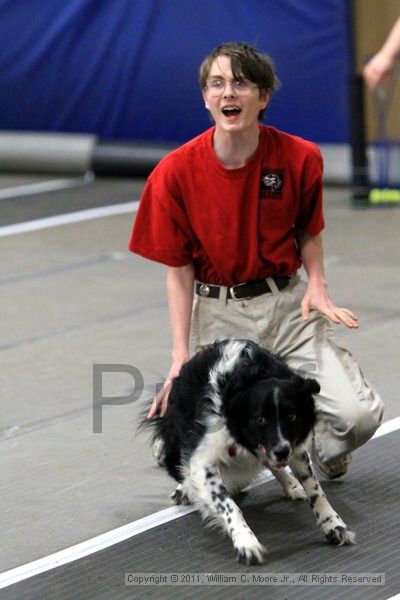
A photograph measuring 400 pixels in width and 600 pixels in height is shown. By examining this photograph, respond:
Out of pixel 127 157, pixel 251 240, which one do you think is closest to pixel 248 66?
pixel 251 240

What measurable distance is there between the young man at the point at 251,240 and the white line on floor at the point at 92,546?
38cm

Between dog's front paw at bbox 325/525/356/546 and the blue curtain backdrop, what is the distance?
7.57 m

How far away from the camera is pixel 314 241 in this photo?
175 inches

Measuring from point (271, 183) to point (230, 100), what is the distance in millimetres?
348

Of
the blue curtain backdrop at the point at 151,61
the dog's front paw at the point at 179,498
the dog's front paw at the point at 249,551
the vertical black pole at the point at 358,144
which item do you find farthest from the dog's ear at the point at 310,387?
the blue curtain backdrop at the point at 151,61

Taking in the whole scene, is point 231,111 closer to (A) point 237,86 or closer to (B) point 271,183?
(A) point 237,86

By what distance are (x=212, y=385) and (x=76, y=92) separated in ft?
30.0

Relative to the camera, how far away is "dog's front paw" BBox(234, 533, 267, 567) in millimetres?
3750

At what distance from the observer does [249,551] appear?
12.3 feet

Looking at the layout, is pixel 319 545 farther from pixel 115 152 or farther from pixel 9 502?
pixel 115 152

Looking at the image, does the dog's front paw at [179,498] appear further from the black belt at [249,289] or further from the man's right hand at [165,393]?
the black belt at [249,289]

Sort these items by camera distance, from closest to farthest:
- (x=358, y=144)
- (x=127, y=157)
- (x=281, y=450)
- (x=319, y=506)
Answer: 1. (x=281, y=450)
2. (x=319, y=506)
3. (x=358, y=144)
4. (x=127, y=157)

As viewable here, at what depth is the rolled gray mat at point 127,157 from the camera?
11.7 meters

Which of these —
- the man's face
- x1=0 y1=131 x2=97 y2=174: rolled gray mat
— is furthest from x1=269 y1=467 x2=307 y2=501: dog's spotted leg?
x1=0 y1=131 x2=97 y2=174: rolled gray mat
